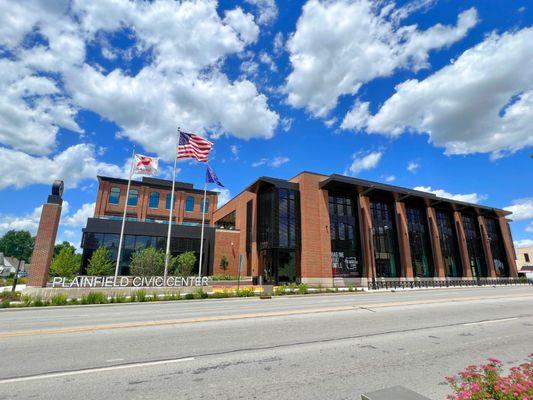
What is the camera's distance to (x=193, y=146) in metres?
26.2

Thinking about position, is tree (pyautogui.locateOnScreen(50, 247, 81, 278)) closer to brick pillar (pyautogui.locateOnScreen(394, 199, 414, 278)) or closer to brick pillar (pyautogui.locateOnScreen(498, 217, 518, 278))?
brick pillar (pyautogui.locateOnScreen(394, 199, 414, 278))

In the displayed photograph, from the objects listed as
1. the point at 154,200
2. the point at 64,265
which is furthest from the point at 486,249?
the point at 64,265

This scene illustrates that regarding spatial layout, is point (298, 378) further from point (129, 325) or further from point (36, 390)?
point (129, 325)

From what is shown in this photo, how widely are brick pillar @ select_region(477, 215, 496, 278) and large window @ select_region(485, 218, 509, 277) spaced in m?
2.15

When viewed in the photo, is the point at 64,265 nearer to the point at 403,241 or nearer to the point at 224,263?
the point at 224,263

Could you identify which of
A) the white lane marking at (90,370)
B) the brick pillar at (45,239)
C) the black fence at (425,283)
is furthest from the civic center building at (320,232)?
the white lane marking at (90,370)

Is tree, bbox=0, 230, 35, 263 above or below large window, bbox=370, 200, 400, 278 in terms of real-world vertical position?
above

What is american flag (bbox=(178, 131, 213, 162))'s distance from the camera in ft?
85.5

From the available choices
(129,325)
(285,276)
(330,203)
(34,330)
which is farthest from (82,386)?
(330,203)

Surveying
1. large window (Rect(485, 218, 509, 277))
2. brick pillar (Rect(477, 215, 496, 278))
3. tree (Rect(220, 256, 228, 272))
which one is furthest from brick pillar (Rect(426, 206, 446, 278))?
tree (Rect(220, 256, 228, 272))

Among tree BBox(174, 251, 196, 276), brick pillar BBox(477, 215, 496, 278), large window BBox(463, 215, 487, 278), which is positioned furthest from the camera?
brick pillar BBox(477, 215, 496, 278)

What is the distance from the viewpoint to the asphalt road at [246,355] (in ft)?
14.6

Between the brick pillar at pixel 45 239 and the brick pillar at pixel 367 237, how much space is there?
31.2 meters

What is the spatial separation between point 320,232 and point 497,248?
42.2m
